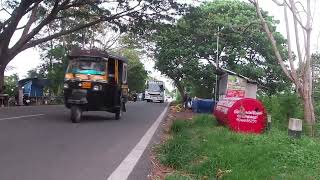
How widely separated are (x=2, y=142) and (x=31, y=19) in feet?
75.8

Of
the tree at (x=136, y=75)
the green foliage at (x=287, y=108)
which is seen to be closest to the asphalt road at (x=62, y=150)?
the green foliage at (x=287, y=108)

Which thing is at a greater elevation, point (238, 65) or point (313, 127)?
point (238, 65)

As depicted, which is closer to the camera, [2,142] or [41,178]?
[41,178]

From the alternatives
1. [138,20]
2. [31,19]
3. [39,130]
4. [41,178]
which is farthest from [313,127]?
[31,19]

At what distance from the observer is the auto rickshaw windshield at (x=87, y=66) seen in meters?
18.5

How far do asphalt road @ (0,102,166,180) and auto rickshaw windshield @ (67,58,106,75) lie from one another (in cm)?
258

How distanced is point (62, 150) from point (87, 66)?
329 inches

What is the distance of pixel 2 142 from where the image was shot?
37.2ft

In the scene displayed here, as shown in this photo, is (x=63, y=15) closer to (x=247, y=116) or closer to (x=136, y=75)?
(x=247, y=116)

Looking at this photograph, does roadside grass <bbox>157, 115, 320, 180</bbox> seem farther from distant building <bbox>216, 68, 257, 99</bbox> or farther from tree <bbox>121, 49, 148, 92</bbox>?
tree <bbox>121, 49, 148, 92</bbox>

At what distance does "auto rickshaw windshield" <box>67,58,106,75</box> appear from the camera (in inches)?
730

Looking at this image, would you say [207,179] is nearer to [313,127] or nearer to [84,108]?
[313,127]

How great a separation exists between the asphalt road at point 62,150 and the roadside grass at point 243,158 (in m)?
0.73

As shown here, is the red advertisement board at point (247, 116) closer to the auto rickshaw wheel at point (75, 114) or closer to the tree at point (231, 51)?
the auto rickshaw wheel at point (75, 114)
